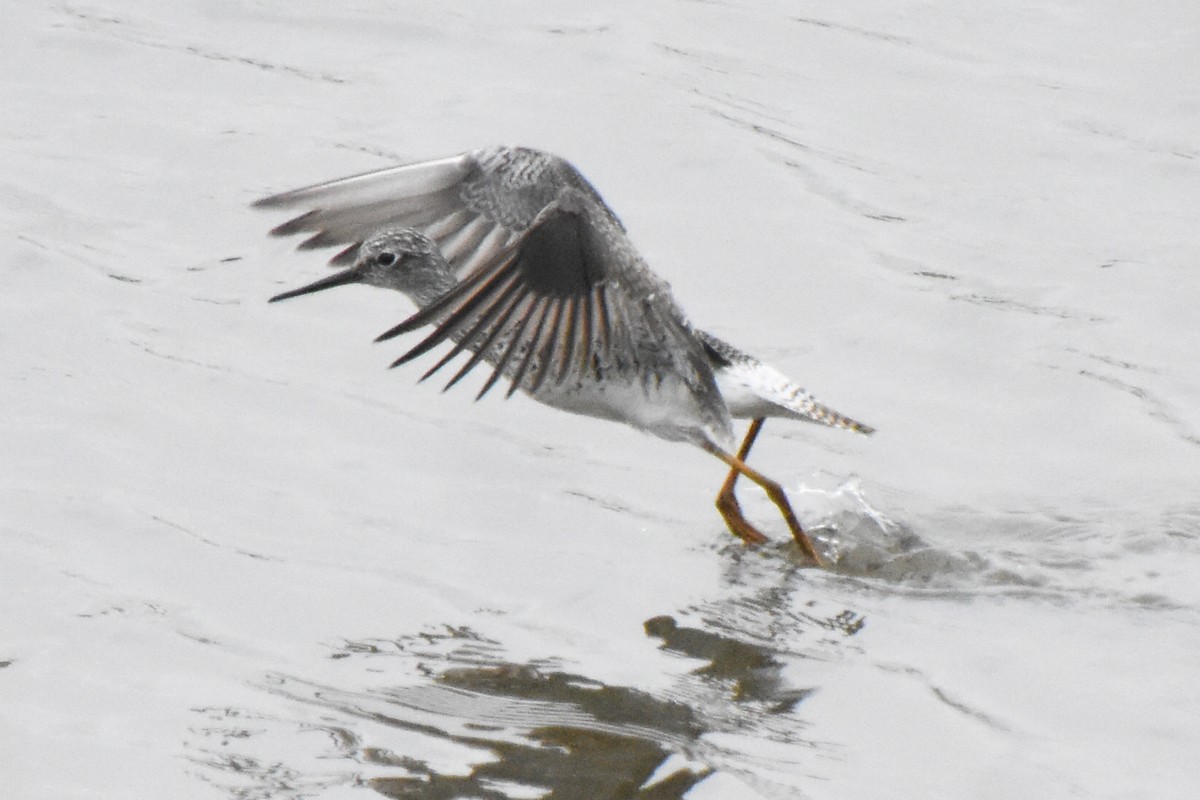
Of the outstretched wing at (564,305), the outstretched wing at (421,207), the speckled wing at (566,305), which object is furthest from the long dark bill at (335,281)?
the outstretched wing at (564,305)

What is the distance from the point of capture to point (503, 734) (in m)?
5.21

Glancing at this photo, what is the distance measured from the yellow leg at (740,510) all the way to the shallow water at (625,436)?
101mm

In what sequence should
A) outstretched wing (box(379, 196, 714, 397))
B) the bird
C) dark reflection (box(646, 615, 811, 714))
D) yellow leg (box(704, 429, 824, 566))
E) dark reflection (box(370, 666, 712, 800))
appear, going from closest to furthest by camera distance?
dark reflection (box(370, 666, 712, 800))
dark reflection (box(646, 615, 811, 714))
outstretched wing (box(379, 196, 714, 397))
the bird
yellow leg (box(704, 429, 824, 566))

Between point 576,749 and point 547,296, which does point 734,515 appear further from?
point 576,749

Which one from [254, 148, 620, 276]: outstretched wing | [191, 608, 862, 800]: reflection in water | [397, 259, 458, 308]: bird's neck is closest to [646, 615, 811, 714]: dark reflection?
[191, 608, 862, 800]: reflection in water

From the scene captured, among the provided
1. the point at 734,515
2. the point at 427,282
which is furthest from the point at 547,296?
the point at 734,515

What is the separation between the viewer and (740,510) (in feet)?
23.6

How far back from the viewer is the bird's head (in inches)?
288

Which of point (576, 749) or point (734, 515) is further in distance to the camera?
point (734, 515)

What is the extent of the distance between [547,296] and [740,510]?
57.5 inches

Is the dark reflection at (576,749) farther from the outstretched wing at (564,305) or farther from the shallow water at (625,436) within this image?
the outstretched wing at (564,305)

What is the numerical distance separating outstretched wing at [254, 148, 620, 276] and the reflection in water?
2.34 metres

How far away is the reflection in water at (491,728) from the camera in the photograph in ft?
16.1

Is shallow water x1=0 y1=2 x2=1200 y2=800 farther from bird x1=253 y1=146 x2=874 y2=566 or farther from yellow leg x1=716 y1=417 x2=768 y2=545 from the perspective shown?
bird x1=253 y1=146 x2=874 y2=566
